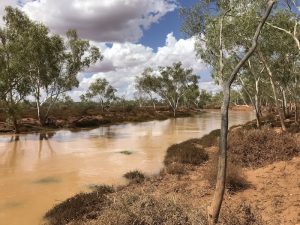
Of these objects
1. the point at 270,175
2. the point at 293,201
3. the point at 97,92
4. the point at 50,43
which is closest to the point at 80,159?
the point at 270,175

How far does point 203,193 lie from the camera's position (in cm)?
1171

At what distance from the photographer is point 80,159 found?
2162 cm

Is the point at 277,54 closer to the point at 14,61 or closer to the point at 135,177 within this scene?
the point at 135,177

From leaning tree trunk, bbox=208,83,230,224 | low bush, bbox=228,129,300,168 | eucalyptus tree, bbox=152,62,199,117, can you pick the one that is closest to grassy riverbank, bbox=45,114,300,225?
low bush, bbox=228,129,300,168

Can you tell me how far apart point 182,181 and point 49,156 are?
12458mm

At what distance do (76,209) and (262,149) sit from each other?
354 inches

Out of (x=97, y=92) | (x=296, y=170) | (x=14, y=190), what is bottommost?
(x=14, y=190)

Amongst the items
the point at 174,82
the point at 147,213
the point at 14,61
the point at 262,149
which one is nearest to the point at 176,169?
the point at 262,149

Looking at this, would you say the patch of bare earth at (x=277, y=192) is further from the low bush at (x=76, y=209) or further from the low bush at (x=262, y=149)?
the low bush at (x=76, y=209)

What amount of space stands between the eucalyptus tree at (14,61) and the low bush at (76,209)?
2553cm

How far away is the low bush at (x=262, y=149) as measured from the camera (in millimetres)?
14734

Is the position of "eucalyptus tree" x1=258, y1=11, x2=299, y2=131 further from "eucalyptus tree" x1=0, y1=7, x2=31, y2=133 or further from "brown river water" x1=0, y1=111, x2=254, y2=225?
"eucalyptus tree" x1=0, y1=7, x2=31, y2=133

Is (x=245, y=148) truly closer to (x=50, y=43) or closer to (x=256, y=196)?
(x=256, y=196)

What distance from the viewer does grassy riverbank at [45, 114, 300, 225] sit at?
783 centimetres
